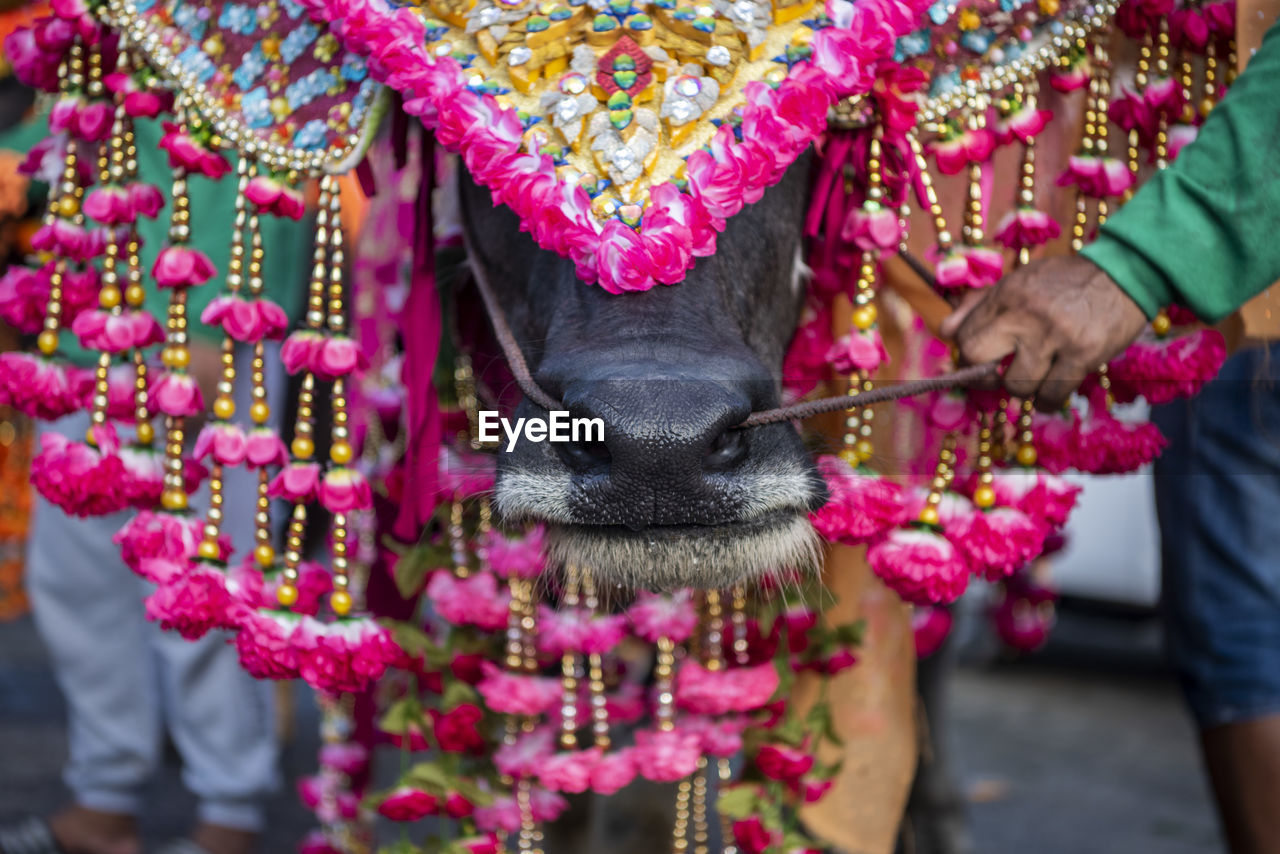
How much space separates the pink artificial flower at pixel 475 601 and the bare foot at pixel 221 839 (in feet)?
4.69

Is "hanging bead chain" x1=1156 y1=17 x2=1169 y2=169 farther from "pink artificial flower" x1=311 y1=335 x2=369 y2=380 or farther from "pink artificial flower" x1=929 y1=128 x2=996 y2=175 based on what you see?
"pink artificial flower" x1=311 y1=335 x2=369 y2=380

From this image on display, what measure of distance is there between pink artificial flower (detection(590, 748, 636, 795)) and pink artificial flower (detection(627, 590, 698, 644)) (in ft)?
0.56

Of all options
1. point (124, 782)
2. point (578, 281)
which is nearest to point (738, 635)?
point (578, 281)

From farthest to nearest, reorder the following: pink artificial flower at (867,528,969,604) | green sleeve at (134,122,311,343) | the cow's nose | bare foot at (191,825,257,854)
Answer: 1. bare foot at (191,825,257,854)
2. green sleeve at (134,122,311,343)
3. pink artificial flower at (867,528,969,604)
4. the cow's nose

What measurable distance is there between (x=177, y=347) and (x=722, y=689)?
89 cm

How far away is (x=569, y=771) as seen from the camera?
167cm

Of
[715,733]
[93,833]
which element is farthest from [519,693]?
[93,833]

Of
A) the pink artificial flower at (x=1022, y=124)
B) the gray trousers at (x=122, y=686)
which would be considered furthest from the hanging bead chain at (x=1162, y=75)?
the gray trousers at (x=122, y=686)

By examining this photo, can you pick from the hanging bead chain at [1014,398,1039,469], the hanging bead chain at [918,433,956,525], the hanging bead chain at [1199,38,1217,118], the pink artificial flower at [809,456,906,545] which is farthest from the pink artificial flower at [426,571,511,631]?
the hanging bead chain at [1199,38,1217,118]

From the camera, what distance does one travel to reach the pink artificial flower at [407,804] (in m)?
1.75

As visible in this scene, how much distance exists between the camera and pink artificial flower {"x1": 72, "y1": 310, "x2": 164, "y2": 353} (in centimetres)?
163

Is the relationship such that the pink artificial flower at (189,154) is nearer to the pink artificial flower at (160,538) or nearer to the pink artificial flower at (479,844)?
the pink artificial flower at (160,538)

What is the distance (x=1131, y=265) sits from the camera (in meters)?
1.38

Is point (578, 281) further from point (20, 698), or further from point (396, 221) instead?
point (20, 698)
